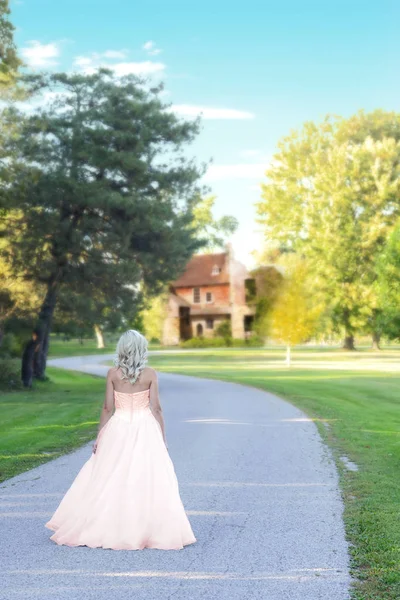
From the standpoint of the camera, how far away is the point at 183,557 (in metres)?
6.34

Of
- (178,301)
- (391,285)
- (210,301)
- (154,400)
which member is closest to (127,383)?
(154,400)

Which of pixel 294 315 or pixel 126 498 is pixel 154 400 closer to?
pixel 126 498

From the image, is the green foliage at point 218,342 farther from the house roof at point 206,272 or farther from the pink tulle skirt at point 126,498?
the pink tulle skirt at point 126,498

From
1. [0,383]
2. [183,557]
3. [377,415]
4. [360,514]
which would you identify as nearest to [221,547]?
[183,557]

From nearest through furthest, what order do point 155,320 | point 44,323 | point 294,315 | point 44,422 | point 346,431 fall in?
point 346,431 < point 44,422 < point 44,323 < point 294,315 < point 155,320

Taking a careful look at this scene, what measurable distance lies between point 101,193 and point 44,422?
503 inches

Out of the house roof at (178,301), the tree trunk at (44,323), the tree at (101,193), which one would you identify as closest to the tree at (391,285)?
the tree at (101,193)

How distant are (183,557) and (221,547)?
0.44m

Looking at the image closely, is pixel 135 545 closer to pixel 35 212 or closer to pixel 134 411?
pixel 134 411

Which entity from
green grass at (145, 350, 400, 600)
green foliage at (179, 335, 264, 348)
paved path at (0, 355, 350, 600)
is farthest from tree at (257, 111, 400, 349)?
paved path at (0, 355, 350, 600)

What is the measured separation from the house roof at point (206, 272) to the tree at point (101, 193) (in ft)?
164

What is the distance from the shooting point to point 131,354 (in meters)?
6.94

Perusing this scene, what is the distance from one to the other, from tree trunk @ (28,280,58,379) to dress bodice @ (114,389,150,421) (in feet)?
77.6

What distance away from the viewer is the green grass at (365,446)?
624 cm
